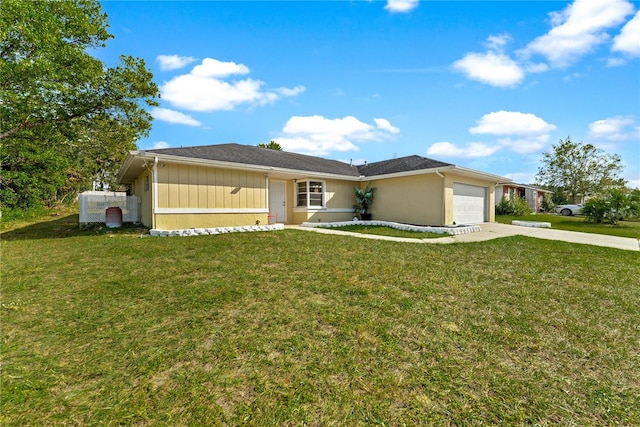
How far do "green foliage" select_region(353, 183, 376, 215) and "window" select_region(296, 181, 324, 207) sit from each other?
218 cm

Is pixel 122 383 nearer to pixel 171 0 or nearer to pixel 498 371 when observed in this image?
pixel 498 371

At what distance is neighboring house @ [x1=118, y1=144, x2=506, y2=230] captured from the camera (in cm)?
948

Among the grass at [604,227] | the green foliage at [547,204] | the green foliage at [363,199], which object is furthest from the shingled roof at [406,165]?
the green foliage at [547,204]

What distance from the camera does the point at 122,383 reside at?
222cm

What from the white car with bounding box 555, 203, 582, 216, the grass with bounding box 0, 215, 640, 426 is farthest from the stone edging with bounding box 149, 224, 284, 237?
the white car with bounding box 555, 203, 582, 216

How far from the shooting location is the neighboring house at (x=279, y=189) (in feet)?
31.1

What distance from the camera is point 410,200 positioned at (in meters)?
13.0

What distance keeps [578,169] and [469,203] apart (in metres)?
26.0

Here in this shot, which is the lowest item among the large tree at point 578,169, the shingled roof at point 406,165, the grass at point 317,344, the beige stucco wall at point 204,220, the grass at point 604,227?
the grass at point 317,344

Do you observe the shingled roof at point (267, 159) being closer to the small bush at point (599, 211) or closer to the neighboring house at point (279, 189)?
the neighboring house at point (279, 189)

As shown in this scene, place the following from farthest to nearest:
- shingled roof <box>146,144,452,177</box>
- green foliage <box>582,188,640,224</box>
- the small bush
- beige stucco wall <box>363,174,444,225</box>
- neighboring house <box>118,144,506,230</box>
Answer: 1. the small bush
2. green foliage <box>582,188,640,224</box>
3. beige stucco wall <box>363,174,444,225</box>
4. shingled roof <box>146,144,452,177</box>
5. neighboring house <box>118,144,506,230</box>

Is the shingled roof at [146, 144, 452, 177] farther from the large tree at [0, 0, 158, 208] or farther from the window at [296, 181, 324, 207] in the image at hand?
the large tree at [0, 0, 158, 208]

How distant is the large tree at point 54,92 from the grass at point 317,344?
436 inches

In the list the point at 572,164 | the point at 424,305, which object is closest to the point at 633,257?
the point at 424,305
